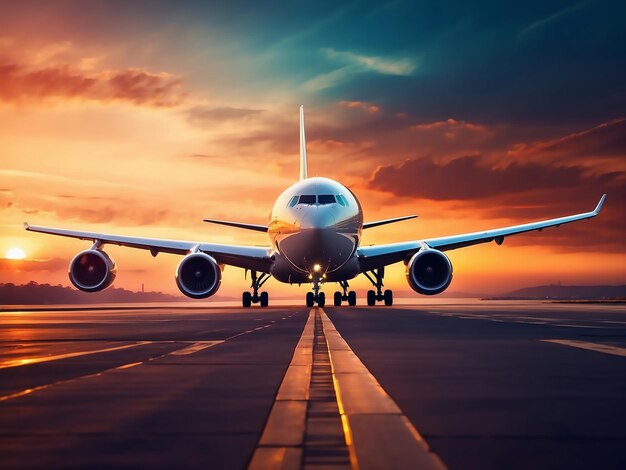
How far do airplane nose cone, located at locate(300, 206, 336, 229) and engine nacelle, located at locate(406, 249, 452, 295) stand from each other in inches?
154

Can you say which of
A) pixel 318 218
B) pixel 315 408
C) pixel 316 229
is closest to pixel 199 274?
pixel 316 229

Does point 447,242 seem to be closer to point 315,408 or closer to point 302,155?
point 302,155

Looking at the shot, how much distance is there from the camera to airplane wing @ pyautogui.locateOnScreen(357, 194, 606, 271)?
38.1 m

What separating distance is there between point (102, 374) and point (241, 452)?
13.6ft

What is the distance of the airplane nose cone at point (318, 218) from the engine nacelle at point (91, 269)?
8920mm

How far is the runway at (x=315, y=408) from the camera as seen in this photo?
4.01 meters

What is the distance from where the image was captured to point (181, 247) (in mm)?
37656

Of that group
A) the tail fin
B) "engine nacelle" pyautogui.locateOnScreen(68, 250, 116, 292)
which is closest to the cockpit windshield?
"engine nacelle" pyautogui.locateOnScreen(68, 250, 116, 292)

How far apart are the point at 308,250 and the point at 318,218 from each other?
1.51 metres

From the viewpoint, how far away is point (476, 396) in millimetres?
6227

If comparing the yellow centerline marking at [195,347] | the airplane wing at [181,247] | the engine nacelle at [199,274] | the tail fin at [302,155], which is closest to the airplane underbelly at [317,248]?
the airplane wing at [181,247]

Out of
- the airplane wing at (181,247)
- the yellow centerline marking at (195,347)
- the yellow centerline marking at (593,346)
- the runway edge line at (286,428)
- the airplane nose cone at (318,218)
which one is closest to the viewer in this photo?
the runway edge line at (286,428)

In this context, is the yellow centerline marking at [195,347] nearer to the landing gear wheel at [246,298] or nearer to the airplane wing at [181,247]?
the airplane wing at [181,247]

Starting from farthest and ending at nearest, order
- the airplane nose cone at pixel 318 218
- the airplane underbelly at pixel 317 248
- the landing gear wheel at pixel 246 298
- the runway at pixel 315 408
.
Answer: the landing gear wheel at pixel 246 298 → the airplane underbelly at pixel 317 248 → the airplane nose cone at pixel 318 218 → the runway at pixel 315 408
